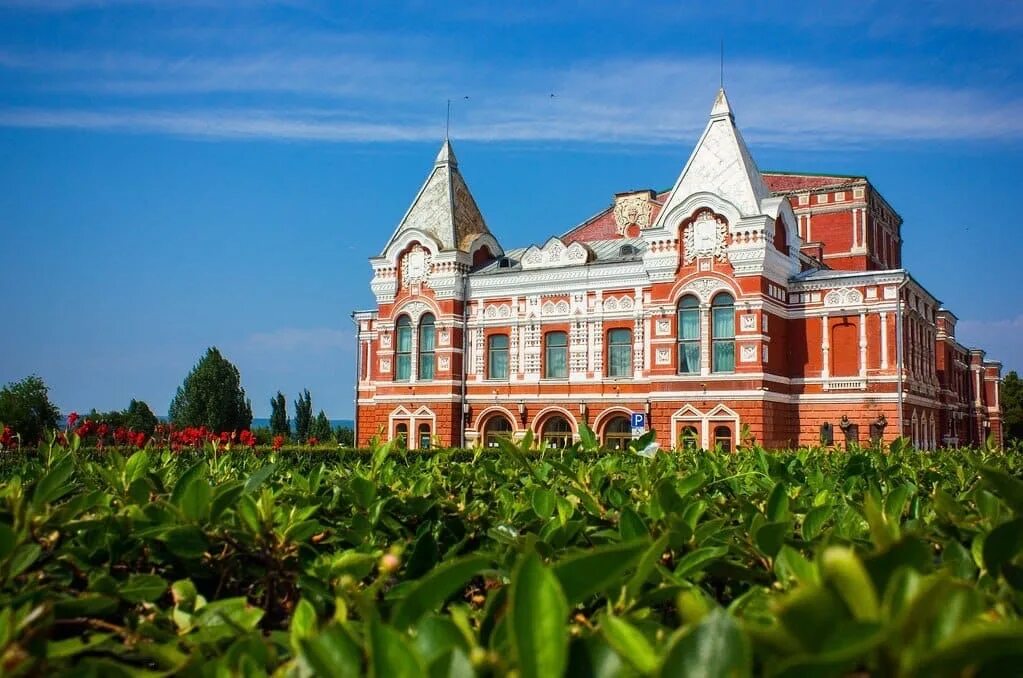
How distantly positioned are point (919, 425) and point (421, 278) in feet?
52.5

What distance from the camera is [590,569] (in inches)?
39.8

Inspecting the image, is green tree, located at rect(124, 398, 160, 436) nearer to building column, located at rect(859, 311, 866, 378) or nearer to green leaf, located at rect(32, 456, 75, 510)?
building column, located at rect(859, 311, 866, 378)

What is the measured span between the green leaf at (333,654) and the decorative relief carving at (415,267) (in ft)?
91.8

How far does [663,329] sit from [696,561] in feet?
76.5

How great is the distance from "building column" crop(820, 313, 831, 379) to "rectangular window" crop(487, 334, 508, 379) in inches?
382

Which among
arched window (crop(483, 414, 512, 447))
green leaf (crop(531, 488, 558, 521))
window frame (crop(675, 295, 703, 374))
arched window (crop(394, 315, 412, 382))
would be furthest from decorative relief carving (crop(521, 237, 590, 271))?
green leaf (crop(531, 488, 558, 521))

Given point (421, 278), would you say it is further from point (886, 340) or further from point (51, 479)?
point (51, 479)

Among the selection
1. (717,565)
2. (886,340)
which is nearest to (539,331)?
(886,340)

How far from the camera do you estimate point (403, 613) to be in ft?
3.36

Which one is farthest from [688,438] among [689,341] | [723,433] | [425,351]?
[425,351]

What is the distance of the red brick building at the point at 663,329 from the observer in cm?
2339

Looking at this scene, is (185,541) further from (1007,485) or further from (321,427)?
(321,427)

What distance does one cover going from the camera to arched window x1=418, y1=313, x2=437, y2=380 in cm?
2883

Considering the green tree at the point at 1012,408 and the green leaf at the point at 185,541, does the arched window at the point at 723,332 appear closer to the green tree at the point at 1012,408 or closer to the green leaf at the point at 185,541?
the green leaf at the point at 185,541
